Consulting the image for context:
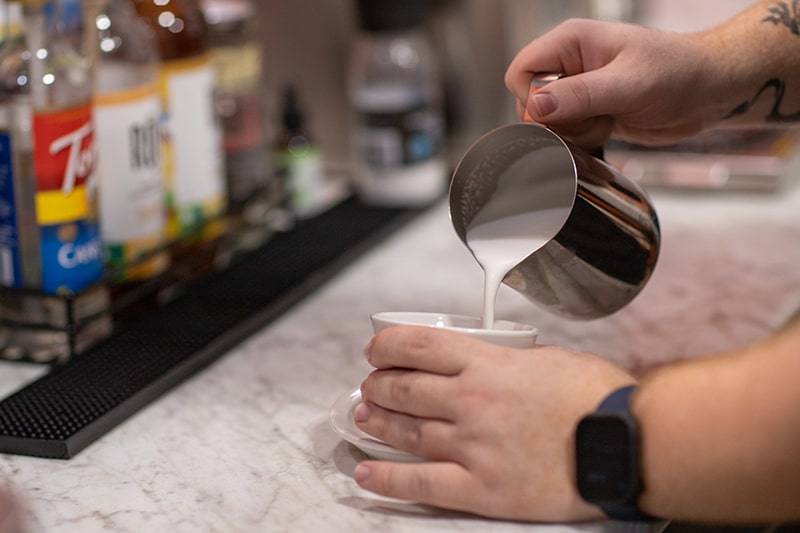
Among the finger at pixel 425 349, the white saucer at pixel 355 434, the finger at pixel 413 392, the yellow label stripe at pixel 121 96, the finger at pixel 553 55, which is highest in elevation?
the finger at pixel 553 55

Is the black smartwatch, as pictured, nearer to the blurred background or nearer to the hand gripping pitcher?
the hand gripping pitcher

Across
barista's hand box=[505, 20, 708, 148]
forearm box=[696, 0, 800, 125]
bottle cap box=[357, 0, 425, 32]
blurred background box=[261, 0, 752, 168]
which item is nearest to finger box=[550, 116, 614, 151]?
barista's hand box=[505, 20, 708, 148]

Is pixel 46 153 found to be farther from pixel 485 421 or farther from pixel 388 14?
pixel 388 14

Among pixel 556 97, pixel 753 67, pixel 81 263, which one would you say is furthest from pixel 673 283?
pixel 81 263

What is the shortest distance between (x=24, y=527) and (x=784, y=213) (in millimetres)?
1160

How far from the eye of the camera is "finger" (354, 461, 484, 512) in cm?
74

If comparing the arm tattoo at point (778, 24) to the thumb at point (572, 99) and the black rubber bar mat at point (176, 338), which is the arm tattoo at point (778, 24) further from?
the black rubber bar mat at point (176, 338)

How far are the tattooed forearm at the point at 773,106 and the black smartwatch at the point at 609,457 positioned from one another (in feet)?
1.67

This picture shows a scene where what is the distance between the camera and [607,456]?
710 mm

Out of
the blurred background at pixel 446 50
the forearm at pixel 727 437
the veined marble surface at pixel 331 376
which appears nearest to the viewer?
the forearm at pixel 727 437

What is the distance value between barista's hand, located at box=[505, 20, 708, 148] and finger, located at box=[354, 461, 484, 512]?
34cm

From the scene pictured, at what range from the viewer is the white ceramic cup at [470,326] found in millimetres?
778

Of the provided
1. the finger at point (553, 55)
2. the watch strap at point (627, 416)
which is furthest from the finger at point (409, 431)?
the finger at point (553, 55)

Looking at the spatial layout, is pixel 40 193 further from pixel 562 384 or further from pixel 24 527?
pixel 562 384
